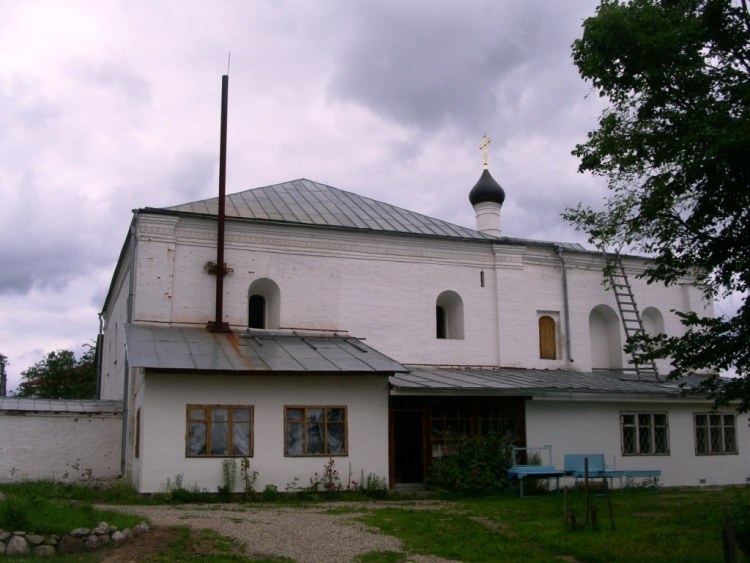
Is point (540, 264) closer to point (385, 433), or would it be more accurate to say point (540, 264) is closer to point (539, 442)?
point (539, 442)

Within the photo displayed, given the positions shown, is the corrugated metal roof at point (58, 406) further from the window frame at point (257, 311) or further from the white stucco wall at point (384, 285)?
the window frame at point (257, 311)

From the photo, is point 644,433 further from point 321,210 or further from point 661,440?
point 321,210

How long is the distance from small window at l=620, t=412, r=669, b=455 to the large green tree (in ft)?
26.7

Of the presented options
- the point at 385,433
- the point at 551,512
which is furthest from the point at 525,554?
the point at 385,433

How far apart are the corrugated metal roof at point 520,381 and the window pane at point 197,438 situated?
4224 mm

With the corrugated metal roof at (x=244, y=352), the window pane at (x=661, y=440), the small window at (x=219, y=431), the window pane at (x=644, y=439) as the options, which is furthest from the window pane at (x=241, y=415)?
the window pane at (x=661, y=440)

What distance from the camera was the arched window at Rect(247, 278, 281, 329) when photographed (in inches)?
838

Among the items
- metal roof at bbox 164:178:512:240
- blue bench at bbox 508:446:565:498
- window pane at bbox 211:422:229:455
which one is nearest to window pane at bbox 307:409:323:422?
window pane at bbox 211:422:229:455

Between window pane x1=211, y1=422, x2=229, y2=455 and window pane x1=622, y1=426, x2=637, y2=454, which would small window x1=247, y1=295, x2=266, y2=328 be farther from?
window pane x1=622, y1=426, x2=637, y2=454

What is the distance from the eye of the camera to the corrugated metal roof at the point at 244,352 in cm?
1689

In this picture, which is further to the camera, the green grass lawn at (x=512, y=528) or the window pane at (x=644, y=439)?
the window pane at (x=644, y=439)

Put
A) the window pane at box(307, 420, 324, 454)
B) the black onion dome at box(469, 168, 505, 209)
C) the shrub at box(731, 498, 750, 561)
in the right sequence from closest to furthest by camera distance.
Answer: the shrub at box(731, 498, 750, 561) → the window pane at box(307, 420, 324, 454) → the black onion dome at box(469, 168, 505, 209)

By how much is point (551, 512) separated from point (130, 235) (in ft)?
41.2

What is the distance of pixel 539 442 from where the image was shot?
19.9 m
